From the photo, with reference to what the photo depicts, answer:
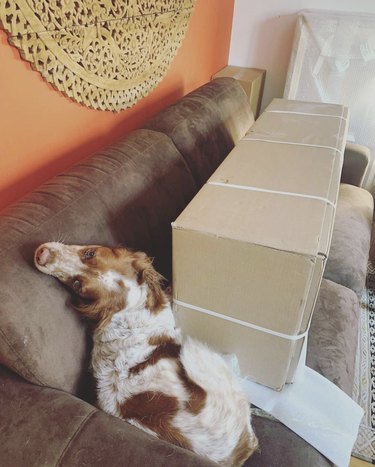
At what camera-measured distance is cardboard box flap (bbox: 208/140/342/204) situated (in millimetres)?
1046

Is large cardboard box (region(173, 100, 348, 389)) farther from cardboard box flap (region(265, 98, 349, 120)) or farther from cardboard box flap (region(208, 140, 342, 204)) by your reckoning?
cardboard box flap (region(265, 98, 349, 120))

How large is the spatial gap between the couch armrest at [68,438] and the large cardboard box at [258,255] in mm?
352

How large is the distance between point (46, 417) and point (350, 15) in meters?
3.10

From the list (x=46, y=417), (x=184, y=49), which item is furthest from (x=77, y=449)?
(x=184, y=49)

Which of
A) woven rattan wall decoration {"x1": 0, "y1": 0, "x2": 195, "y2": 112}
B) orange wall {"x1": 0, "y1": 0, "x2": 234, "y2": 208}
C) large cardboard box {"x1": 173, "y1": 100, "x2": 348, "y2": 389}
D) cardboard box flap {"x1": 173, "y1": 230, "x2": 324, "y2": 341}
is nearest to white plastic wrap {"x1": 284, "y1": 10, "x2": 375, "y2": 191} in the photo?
woven rattan wall decoration {"x1": 0, "y1": 0, "x2": 195, "y2": 112}

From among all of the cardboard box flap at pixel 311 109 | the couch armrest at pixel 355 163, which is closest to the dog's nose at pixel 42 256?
the cardboard box flap at pixel 311 109

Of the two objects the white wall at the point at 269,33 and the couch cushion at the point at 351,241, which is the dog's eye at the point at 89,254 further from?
the white wall at the point at 269,33

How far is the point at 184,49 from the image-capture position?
231 cm

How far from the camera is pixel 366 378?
69.8 inches

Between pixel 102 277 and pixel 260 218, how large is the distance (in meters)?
0.47

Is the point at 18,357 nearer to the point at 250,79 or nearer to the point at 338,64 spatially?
the point at 250,79

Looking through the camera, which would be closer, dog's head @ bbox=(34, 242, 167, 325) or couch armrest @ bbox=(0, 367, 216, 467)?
couch armrest @ bbox=(0, 367, 216, 467)

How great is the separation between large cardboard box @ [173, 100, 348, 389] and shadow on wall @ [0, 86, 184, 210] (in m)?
0.67

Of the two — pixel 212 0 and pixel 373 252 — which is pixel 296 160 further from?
pixel 212 0
